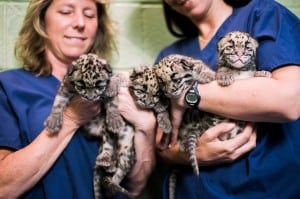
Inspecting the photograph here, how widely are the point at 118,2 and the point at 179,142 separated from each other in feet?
2.43

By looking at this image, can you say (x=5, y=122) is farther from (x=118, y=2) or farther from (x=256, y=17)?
(x=256, y=17)

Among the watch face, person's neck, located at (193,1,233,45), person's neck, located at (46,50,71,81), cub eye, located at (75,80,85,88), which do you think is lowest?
person's neck, located at (46,50,71,81)

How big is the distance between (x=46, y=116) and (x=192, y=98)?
50 cm

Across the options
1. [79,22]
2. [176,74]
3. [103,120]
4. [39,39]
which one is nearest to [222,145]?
[176,74]

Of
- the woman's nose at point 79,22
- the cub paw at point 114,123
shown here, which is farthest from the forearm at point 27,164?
the woman's nose at point 79,22

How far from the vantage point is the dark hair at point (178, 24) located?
1.67 metres

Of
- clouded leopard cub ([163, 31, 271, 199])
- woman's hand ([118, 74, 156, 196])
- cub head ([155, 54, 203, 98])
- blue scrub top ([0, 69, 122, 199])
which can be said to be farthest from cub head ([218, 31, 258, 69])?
blue scrub top ([0, 69, 122, 199])

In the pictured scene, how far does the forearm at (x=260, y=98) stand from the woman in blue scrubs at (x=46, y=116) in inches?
10.5

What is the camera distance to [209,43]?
1.47 meters

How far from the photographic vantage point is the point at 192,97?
4.27ft

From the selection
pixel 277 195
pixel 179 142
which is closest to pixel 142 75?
pixel 179 142

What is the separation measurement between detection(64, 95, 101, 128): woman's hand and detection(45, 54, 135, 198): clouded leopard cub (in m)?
0.02

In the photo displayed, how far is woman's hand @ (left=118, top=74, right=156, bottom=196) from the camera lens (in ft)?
4.61

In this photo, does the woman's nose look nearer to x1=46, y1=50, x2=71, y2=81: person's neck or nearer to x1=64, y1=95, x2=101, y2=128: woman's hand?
x1=46, y1=50, x2=71, y2=81: person's neck
